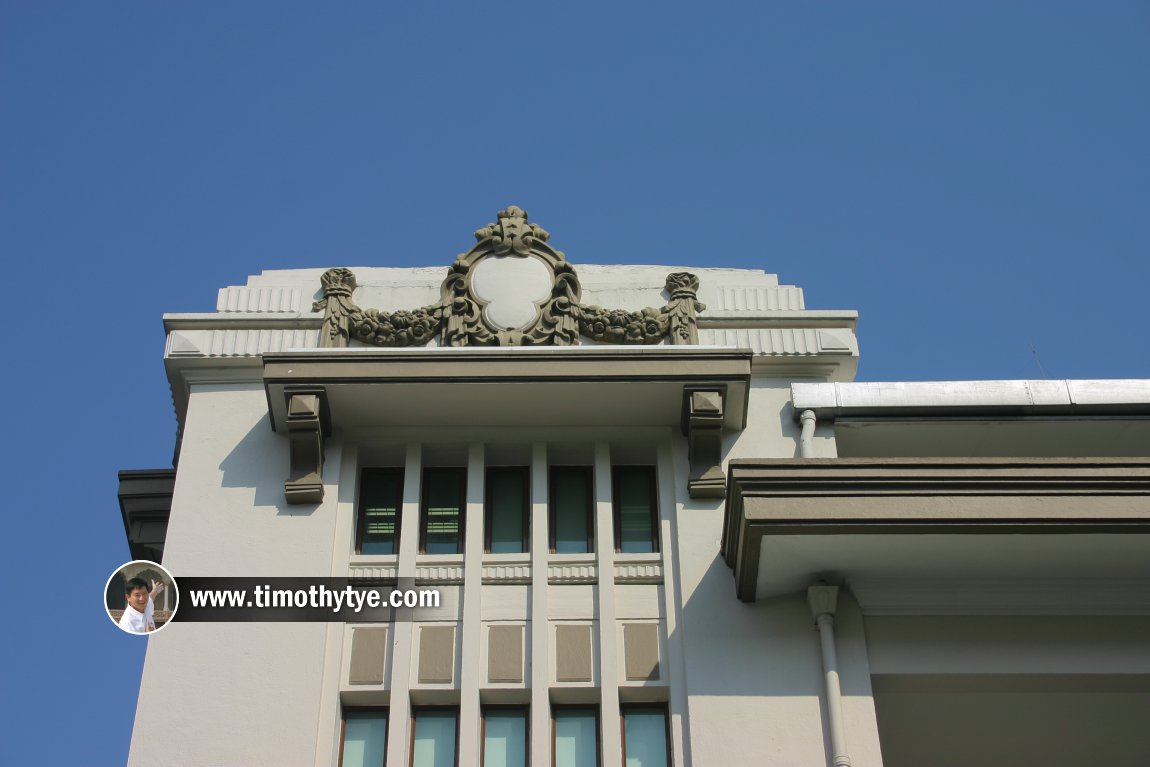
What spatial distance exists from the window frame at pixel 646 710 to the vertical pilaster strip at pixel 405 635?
6.94ft

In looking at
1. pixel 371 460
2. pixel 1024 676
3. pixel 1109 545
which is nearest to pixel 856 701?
pixel 1024 676

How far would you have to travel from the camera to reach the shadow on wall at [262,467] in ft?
62.2

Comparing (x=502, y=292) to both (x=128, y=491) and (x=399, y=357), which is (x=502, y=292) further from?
(x=128, y=491)

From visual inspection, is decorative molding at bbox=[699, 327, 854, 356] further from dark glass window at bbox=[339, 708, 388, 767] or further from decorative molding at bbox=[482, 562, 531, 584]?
dark glass window at bbox=[339, 708, 388, 767]

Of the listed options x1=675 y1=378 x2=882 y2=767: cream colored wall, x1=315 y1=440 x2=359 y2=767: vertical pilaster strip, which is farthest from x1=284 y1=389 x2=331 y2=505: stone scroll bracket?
x1=675 y1=378 x2=882 y2=767: cream colored wall

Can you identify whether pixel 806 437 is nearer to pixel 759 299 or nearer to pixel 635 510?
pixel 635 510

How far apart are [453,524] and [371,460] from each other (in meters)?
1.28

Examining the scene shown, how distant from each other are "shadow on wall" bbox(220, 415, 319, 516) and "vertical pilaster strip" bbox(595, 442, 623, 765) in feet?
10.2

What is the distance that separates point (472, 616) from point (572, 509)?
189 cm

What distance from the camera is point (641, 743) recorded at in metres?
17.4

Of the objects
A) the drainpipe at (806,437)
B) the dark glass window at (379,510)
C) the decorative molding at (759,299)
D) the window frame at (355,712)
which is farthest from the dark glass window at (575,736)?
the decorative molding at (759,299)

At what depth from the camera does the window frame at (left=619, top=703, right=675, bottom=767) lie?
17263mm

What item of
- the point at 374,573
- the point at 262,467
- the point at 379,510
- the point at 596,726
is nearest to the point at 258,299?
the point at 262,467

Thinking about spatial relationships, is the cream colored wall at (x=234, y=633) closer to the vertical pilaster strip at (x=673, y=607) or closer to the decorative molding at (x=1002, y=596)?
the vertical pilaster strip at (x=673, y=607)
